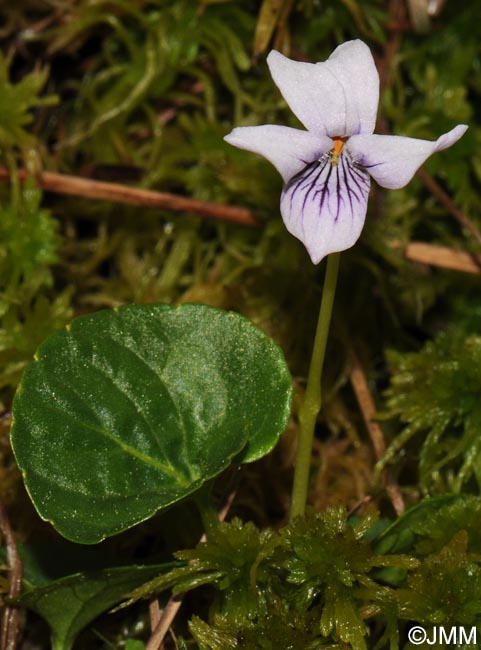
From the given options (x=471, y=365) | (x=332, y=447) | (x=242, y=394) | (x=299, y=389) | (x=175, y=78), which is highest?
(x=175, y=78)

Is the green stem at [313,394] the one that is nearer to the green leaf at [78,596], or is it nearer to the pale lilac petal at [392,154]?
the pale lilac petal at [392,154]

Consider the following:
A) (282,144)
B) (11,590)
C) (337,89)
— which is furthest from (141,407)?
(337,89)

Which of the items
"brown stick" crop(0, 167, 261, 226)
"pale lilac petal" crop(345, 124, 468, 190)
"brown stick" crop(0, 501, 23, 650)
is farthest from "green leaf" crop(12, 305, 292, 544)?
"brown stick" crop(0, 167, 261, 226)

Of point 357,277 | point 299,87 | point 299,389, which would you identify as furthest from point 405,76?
point 299,87

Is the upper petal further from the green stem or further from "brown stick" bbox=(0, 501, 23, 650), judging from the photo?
"brown stick" bbox=(0, 501, 23, 650)

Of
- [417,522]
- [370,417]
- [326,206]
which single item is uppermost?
[326,206]

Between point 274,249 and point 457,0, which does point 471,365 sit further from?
point 457,0

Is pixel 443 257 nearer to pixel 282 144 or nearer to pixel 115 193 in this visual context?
pixel 115 193
